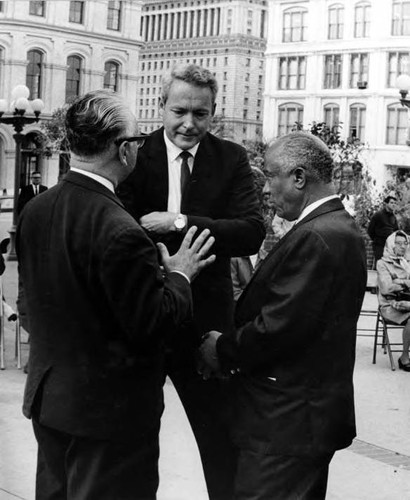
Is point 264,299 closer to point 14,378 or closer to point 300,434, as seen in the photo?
point 300,434

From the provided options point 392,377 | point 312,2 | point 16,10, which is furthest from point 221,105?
point 392,377

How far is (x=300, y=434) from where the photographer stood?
3.65 m

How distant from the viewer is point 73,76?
6281 cm

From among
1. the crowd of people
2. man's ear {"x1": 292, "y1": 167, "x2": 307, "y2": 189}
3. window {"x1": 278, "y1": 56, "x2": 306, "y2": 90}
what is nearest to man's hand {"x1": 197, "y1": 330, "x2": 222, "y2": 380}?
the crowd of people

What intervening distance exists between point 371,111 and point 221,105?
90.9 m

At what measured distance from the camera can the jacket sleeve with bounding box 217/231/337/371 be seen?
11.8ft

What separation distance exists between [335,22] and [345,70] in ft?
11.7

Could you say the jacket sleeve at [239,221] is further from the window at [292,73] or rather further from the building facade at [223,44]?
the building facade at [223,44]

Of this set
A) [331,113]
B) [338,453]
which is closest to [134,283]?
[338,453]

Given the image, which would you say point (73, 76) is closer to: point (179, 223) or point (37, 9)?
point (37, 9)

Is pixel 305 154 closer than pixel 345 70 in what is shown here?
Yes

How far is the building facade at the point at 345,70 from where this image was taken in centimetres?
6425

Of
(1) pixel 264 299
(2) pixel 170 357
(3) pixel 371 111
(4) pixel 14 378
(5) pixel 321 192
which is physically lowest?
(4) pixel 14 378

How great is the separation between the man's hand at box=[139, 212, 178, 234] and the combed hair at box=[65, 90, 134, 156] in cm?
66
